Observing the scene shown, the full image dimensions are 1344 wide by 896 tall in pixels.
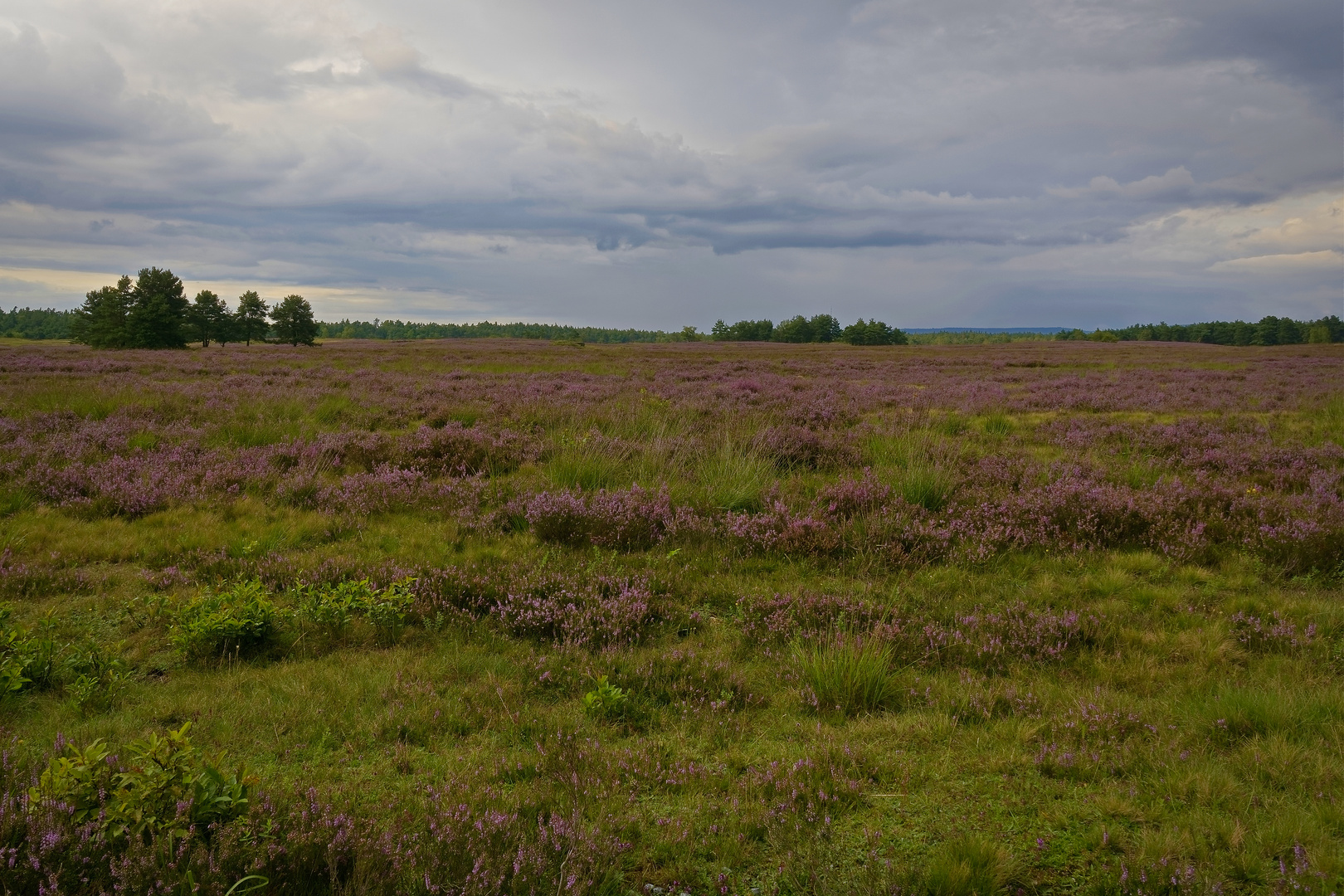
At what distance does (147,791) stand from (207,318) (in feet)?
274

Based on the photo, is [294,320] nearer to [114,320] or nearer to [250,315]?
[250,315]

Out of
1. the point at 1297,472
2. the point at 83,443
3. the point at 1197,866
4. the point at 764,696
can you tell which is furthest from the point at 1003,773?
the point at 83,443

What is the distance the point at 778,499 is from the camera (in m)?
7.62

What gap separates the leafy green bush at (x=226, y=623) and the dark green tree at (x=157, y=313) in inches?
2605

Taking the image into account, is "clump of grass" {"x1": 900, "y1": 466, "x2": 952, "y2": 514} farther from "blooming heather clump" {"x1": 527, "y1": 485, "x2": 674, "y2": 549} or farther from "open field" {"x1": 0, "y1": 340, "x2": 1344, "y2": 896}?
"blooming heather clump" {"x1": 527, "y1": 485, "x2": 674, "y2": 549}

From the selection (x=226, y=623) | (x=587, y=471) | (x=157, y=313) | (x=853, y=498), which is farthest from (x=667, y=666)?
(x=157, y=313)

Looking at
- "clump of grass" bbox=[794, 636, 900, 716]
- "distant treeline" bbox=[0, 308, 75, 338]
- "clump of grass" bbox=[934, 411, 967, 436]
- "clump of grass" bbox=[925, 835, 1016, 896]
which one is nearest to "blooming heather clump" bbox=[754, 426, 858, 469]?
"clump of grass" bbox=[934, 411, 967, 436]

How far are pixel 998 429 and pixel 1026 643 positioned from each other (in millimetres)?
9696

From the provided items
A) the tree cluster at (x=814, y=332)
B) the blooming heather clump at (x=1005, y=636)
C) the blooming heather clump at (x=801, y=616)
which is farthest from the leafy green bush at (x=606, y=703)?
the tree cluster at (x=814, y=332)

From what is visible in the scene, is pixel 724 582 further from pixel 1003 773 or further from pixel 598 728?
pixel 1003 773

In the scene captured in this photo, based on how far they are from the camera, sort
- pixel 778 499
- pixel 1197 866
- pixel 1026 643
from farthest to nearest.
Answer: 1. pixel 778 499
2. pixel 1026 643
3. pixel 1197 866

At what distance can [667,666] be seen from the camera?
446 centimetres

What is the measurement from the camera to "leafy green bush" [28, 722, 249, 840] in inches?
92.0

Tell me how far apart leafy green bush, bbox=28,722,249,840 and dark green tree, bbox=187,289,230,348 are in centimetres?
7713
